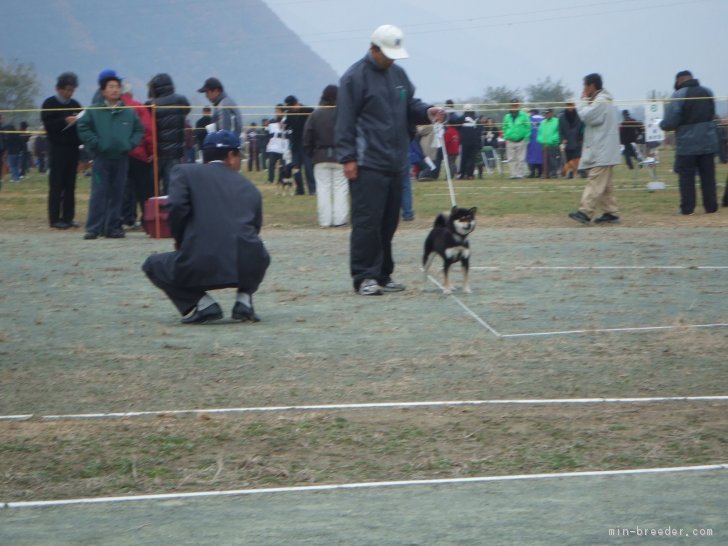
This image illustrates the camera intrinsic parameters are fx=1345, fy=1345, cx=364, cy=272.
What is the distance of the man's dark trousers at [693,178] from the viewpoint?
18.5 metres

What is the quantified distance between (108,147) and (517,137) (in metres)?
17.6

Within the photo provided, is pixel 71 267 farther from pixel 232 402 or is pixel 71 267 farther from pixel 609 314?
pixel 232 402

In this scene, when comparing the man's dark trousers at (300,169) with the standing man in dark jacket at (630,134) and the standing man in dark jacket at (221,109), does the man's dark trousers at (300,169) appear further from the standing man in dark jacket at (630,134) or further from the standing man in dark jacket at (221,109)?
the standing man in dark jacket at (630,134)

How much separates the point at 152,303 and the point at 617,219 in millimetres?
9145

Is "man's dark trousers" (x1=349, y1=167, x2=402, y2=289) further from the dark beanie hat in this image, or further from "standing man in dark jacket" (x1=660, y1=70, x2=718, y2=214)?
"standing man in dark jacket" (x1=660, y1=70, x2=718, y2=214)

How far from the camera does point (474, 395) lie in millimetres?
7020

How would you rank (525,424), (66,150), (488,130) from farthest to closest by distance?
(488,130) < (66,150) < (525,424)

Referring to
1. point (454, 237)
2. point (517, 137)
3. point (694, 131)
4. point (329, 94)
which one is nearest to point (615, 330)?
point (454, 237)

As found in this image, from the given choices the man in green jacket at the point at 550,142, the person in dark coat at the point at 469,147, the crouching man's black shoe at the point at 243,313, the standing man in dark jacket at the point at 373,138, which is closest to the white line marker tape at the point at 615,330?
the crouching man's black shoe at the point at 243,313

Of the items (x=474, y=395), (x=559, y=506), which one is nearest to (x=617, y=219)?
(x=474, y=395)

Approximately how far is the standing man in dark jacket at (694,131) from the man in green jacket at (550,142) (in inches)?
484

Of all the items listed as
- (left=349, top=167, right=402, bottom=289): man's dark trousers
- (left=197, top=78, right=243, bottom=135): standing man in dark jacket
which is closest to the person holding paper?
(left=197, top=78, right=243, bottom=135): standing man in dark jacket

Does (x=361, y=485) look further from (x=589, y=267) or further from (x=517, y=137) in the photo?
(x=517, y=137)

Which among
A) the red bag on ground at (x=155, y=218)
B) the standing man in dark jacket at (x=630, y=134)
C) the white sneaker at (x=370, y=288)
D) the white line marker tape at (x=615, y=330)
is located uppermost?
Result: the standing man in dark jacket at (x=630, y=134)
